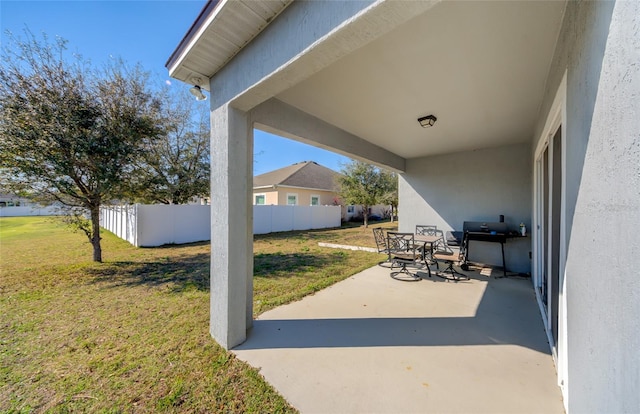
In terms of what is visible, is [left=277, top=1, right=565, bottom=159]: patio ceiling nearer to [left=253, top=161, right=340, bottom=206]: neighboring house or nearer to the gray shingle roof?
[left=253, top=161, right=340, bottom=206]: neighboring house

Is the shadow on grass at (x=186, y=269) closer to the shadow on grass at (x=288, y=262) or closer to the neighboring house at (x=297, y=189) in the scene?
the shadow on grass at (x=288, y=262)

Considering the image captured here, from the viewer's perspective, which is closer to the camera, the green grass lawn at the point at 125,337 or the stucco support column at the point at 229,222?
the green grass lawn at the point at 125,337

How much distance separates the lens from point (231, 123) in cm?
253

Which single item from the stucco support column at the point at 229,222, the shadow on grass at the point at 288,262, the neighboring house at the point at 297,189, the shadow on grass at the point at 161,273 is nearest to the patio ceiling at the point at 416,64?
the stucco support column at the point at 229,222

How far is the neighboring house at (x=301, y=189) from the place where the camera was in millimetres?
16031

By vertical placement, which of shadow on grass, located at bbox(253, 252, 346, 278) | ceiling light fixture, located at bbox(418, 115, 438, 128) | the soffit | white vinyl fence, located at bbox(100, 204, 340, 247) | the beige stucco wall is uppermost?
the soffit

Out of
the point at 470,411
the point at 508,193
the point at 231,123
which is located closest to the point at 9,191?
the point at 231,123

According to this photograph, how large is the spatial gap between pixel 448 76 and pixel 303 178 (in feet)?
50.8

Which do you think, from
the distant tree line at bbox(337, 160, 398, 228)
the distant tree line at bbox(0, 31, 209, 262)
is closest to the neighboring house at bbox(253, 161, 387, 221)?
the distant tree line at bbox(337, 160, 398, 228)

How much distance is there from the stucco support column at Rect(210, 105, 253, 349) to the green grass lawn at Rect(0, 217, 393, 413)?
0.31 meters

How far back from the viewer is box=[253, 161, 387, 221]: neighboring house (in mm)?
16031

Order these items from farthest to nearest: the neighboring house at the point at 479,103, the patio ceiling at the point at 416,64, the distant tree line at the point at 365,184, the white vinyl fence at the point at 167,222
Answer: the distant tree line at the point at 365,184 < the white vinyl fence at the point at 167,222 < the patio ceiling at the point at 416,64 < the neighboring house at the point at 479,103

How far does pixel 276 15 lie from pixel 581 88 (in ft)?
7.01

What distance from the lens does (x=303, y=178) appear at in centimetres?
1794
